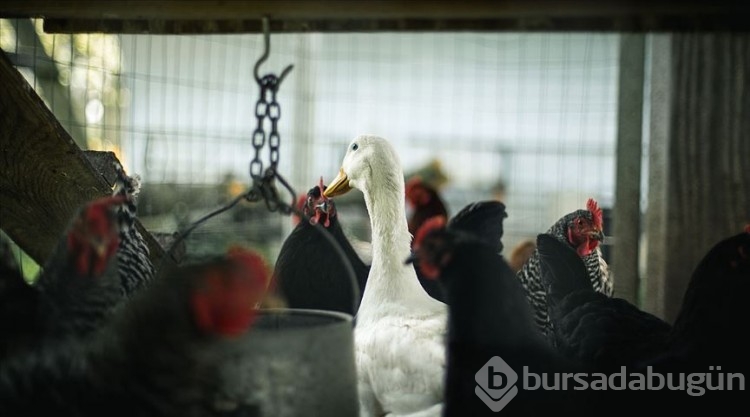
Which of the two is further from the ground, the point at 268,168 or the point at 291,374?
the point at 268,168

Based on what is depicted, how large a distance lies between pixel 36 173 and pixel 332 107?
2.26 meters

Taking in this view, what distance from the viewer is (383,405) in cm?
135

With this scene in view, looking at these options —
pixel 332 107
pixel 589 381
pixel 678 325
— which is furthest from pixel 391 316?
pixel 332 107

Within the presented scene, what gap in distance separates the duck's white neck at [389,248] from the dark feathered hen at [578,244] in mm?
423

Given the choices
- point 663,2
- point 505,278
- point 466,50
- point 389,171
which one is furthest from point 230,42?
point 505,278

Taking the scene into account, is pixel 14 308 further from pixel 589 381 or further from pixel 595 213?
pixel 595 213

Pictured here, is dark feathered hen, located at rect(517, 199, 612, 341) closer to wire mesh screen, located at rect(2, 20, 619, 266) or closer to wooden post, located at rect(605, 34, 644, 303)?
wooden post, located at rect(605, 34, 644, 303)

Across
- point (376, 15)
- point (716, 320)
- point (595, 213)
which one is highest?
point (376, 15)

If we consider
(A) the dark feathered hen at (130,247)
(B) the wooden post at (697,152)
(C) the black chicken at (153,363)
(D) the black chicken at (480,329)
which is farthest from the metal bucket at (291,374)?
(B) the wooden post at (697,152)

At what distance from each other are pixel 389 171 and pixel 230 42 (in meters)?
1.87

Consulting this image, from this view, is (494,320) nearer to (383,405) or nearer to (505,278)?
(505,278)

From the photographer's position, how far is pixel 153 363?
816mm

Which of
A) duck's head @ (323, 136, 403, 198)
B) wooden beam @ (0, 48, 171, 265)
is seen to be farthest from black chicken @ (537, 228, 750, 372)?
wooden beam @ (0, 48, 171, 265)

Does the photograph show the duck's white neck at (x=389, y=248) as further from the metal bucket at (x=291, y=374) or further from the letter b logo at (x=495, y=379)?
the metal bucket at (x=291, y=374)
